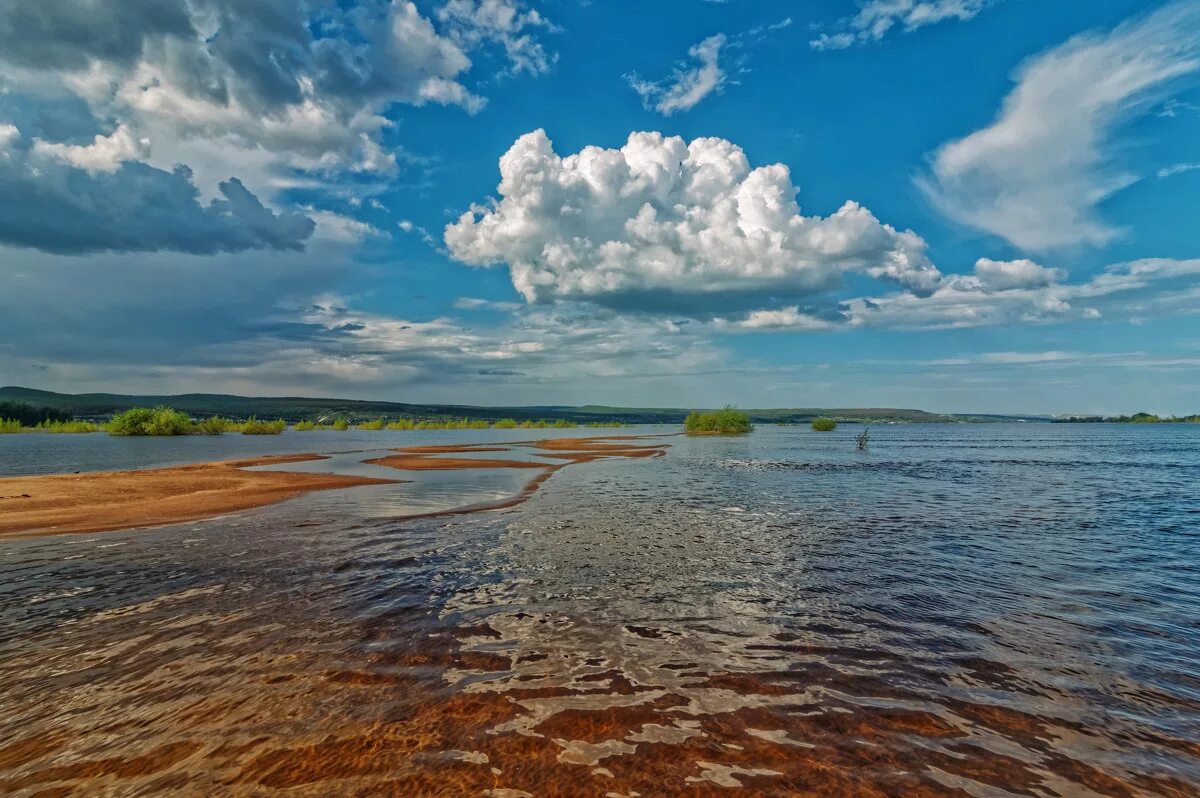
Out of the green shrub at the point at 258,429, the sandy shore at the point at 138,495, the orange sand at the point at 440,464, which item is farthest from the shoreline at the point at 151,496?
the green shrub at the point at 258,429

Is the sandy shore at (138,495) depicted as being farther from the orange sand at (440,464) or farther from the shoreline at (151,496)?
the orange sand at (440,464)

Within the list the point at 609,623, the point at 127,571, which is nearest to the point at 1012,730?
the point at 609,623

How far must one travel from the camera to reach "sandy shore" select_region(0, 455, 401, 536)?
62.5 ft

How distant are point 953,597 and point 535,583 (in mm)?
8699

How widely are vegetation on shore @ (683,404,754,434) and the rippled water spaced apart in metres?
95.4

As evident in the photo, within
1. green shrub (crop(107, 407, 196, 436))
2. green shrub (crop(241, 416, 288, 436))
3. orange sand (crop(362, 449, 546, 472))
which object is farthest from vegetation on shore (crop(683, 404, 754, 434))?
green shrub (crop(107, 407, 196, 436))

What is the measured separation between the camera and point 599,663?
7.99 metres

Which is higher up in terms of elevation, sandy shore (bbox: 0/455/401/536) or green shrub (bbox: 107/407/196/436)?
green shrub (bbox: 107/407/196/436)

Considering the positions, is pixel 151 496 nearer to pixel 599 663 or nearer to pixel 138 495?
pixel 138 495

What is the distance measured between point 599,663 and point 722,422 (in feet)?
355

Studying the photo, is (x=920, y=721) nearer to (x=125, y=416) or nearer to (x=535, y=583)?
(x=535, y=583)

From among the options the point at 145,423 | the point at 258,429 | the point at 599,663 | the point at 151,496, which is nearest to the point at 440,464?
the point at 151,496

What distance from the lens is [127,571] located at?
1295cm

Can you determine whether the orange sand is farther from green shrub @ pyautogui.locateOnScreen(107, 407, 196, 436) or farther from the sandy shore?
green shrub @ pyautogui.locateOnScreen(107, 407, 196, 436)
